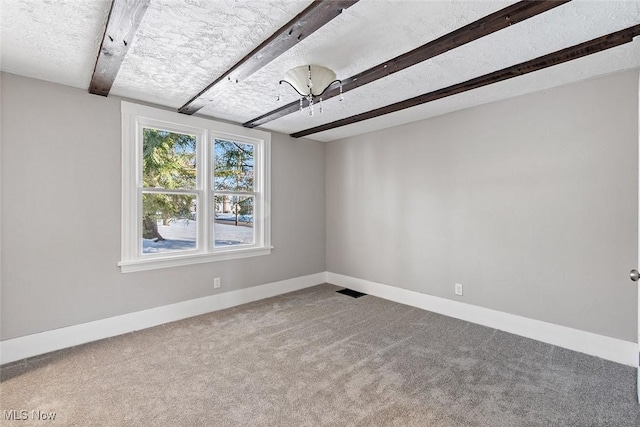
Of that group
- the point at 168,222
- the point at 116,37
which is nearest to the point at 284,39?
the point at 116,37

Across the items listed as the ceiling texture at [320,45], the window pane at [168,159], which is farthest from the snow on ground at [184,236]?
the ceiling texture at [320,45]

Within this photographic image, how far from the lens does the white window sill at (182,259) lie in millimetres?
3115

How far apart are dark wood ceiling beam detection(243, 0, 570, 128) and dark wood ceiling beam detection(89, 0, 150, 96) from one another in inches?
61.3

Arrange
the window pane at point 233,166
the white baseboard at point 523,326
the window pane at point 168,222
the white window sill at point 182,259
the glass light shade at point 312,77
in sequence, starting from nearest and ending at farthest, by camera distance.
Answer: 1. the glass light shade at point 312,77
2. the white baseboard at point 523,326
3. the white window sill at point 182,259
4. the window pane at point 168,222
5. the window pane at point 233,166

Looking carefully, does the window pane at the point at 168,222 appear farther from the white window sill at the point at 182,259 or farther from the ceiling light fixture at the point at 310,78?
the ceiling light fixture at the point at 310,78

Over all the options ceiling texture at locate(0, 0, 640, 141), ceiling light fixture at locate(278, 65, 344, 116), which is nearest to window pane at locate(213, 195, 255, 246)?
ceiling texture at locate(0, 0, 640, 141)

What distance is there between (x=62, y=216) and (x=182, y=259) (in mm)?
1152

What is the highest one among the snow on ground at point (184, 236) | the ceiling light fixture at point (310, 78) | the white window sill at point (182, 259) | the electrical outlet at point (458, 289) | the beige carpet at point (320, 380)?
the ceiling light fixture at point (310, 78)

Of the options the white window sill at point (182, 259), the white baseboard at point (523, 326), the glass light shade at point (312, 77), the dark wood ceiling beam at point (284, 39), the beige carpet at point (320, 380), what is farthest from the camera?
the white window sill at point (182, 259)

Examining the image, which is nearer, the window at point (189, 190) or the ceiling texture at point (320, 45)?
the ceiling texture at point (320, 45)

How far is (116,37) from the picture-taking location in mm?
1916

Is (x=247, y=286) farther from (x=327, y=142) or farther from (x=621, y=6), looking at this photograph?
(x=621, y=6)

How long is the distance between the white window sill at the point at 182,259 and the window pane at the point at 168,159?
0.80 metres

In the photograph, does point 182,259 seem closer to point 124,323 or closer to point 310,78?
point 124,323
